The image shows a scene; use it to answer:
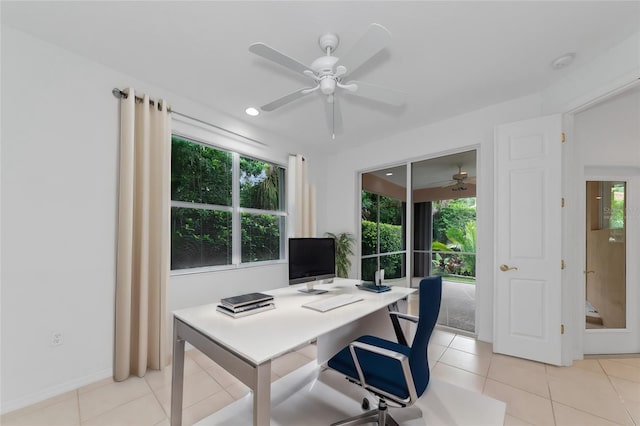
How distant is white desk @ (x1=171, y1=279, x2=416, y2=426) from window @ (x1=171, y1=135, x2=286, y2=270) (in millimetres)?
1350

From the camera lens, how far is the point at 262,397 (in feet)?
3.87

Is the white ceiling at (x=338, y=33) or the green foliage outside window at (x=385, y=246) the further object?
the green foliage outside window at (x=385, y=246)

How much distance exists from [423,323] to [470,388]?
4.58 ft

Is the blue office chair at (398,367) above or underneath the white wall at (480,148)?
underneath

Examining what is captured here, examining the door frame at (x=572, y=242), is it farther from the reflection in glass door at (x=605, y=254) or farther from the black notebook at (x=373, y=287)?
the black notebook at (x=373, y=287)

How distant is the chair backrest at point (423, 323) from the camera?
141 cm

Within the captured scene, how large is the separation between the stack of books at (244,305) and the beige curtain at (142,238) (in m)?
1.14

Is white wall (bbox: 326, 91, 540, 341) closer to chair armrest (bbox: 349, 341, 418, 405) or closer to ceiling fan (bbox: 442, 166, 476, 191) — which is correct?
ceiling fan (bbox: 442, 166, 476, 191)

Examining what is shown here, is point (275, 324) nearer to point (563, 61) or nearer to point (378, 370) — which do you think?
point (378, 370)

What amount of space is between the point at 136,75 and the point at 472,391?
402 centimetres

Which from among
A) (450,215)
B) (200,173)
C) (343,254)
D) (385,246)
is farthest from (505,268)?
(200,173)

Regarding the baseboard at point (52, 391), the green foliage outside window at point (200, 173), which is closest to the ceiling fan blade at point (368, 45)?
the green foliage outside window at point (200, 173)

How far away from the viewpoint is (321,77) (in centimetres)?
189

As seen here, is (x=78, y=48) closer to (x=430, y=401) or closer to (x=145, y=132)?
(x=145, y=132)
